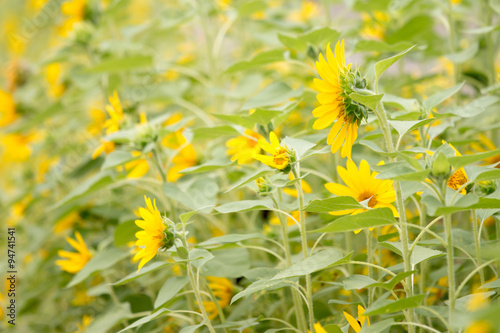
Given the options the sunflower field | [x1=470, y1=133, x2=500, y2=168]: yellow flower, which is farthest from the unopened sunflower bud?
[x1=470, y1=133, x2=500, y2=168]: yellow flower

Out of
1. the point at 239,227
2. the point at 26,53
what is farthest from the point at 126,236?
the point at 26,53

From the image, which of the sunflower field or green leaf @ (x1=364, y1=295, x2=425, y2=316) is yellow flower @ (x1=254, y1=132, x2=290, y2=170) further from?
green leaf @ (x1=364, y1=295, x2=425, y2=316)

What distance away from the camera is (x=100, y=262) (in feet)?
2.54

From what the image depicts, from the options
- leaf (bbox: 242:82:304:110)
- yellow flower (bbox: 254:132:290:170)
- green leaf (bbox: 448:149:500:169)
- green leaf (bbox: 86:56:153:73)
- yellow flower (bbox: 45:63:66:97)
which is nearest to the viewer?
green leaf (bbox: 448:149:500:169)

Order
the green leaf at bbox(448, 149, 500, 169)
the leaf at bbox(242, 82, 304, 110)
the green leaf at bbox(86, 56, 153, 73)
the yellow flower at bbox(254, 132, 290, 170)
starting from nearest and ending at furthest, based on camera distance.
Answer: the green leaf at bbox(448, 149, 500, 169) < the yellow flower at bbox(254, 132, 290, 170) < the leaf at bbox(242, 82, 304, 110) < the green leaf at bbox(86, 56, 153, 73)

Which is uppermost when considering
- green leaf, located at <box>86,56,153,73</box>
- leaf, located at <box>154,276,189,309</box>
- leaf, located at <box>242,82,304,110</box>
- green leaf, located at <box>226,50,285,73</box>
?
green leaf, located at <box>86,56,153,73</box>

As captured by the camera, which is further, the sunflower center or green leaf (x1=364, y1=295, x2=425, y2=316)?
the sunflower center

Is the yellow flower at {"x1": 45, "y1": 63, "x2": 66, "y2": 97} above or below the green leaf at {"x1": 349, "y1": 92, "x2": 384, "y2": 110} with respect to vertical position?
above

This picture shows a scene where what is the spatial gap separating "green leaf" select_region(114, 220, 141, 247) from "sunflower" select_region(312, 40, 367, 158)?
394 mm

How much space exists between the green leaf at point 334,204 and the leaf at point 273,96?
257 millimetres

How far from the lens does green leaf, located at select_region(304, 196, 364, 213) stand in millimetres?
483

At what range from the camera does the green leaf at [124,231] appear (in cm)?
76

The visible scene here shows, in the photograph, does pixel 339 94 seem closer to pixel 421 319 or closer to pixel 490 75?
pixel 421 319

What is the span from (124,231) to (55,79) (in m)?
0.76
